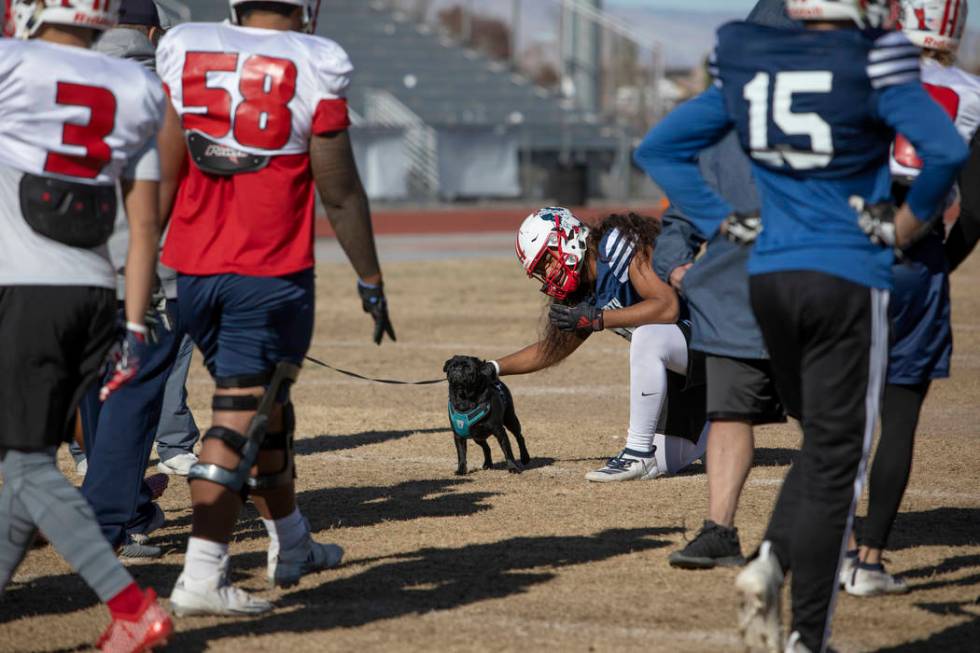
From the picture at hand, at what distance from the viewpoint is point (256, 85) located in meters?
4.51

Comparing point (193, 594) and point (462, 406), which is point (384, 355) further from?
point (193, 594)

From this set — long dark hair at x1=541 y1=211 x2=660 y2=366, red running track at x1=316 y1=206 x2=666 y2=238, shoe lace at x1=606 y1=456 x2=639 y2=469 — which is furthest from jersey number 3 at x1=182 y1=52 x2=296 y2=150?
red running track at x1=316 y1=206 x2=666 y2=238

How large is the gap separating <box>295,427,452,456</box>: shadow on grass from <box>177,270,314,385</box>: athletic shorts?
11.1 feet

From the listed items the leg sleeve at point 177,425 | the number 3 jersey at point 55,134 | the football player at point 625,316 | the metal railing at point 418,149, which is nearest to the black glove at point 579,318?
the football player at point 625,316

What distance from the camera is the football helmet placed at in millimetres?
4039

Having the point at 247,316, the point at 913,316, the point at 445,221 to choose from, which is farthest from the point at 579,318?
the point at 445,221

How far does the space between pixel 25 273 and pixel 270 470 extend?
4.13 feet

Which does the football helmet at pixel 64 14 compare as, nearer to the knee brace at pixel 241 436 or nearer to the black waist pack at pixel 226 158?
the black waist pack at pixel 226 158

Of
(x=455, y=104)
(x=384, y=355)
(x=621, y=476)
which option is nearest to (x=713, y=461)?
(x=621, y=476)

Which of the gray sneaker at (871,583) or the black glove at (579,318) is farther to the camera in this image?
the black glove at (579,318)

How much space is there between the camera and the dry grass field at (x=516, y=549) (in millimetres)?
4543

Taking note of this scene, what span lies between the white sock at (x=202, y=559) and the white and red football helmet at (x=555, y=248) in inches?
108

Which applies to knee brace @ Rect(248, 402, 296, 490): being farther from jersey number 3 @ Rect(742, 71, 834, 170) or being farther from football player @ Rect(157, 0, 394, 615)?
jersey number 3 @ Rect(742, 71, 834, 170)

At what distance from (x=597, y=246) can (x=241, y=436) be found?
281cm
